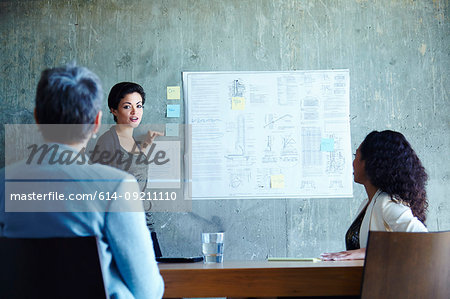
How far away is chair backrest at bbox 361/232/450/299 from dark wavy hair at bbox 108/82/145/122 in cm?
227

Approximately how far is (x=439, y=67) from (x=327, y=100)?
33.1 inches

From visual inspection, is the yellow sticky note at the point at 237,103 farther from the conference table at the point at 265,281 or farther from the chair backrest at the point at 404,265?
the chair backrest at the point at 404,265

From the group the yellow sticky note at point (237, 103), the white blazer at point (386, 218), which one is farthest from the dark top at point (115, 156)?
the white blazer at point (386, 218)

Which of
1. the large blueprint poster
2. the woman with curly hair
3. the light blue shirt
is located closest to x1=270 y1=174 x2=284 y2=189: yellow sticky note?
the large blueprint poster

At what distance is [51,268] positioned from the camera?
42.8 inches

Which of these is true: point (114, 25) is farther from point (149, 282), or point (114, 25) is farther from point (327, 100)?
point (149, 282)

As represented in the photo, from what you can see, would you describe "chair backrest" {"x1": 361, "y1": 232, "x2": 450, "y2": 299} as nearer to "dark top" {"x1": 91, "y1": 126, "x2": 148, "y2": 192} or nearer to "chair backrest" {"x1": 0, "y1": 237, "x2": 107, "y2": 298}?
"chair backrest" {"x1": 0, "y1": 237, "x2": 107, "y2": 298}

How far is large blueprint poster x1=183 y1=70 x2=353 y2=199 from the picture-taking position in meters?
3.48

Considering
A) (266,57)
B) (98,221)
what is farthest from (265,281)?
(266,57)

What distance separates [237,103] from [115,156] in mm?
908

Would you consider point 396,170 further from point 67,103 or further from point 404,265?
point 67,103

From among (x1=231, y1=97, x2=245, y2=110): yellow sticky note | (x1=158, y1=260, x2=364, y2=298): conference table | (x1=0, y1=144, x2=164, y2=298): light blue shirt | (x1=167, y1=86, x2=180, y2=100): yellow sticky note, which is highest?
(x1=167, y1=86, x2=180, y2=100): yellow sticky note

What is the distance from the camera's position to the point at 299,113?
11.6ft

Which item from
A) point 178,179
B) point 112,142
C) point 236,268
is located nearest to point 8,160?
point 112,142
